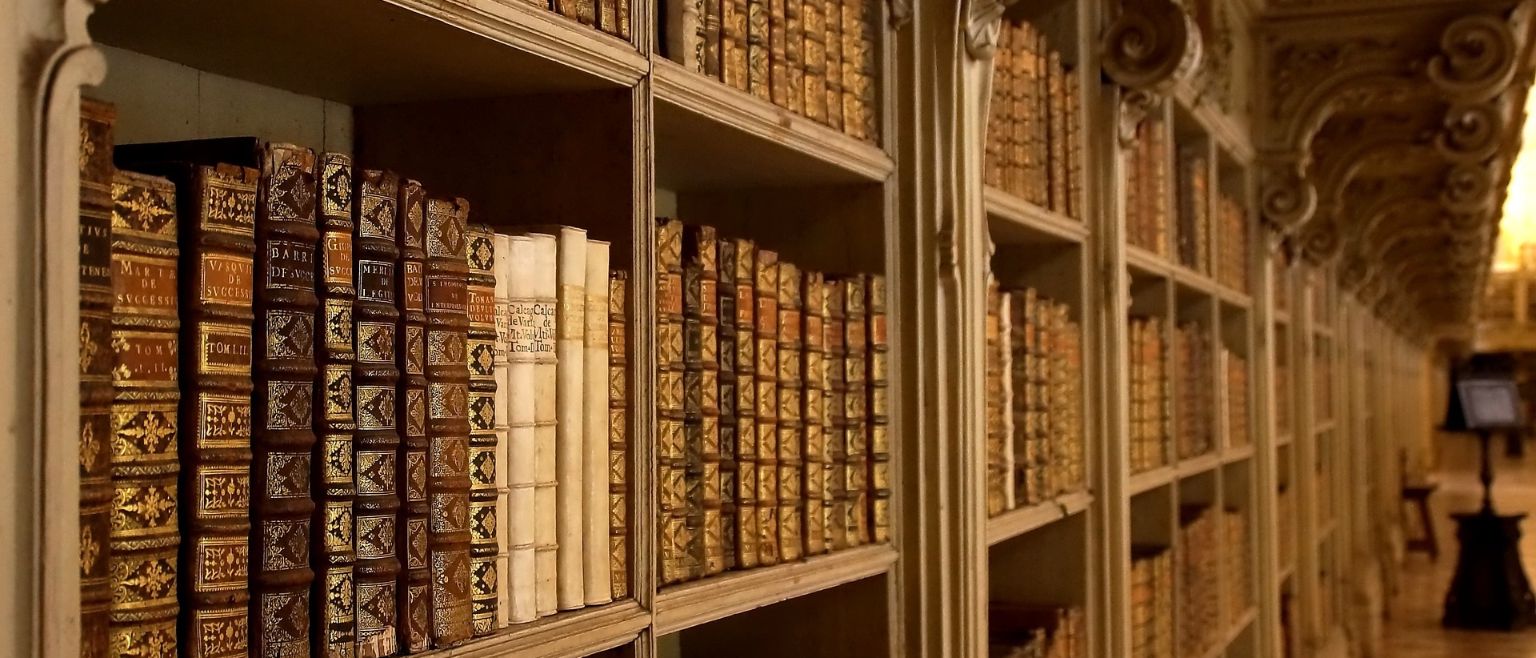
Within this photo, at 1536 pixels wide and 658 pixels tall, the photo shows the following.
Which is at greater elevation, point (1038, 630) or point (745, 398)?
point (745, 398)

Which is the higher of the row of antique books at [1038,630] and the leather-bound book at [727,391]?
the leather-bound book at [727,391]

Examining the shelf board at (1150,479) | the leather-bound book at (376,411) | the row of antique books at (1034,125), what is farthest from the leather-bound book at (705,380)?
the shelf board at (1150,479)

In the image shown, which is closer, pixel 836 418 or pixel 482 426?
pixel 482 426

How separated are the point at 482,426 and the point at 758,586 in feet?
1.57

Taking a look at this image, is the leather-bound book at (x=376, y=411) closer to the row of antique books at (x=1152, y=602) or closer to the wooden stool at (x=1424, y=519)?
the row of antique books at (x=1152, y=602)

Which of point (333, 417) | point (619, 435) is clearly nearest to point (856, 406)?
point (619, 435)

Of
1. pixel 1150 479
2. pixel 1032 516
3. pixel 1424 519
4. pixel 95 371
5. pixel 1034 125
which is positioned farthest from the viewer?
pixel 1424 519

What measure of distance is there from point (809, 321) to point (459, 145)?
43 centimetres

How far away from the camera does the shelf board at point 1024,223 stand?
2.09 meters

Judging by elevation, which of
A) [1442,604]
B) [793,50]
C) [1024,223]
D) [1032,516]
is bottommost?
[1442,604]

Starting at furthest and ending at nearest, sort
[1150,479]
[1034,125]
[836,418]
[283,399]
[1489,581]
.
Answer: [1489,581] < [1150,479] < [1034,125] < [836,418] < [283,399]

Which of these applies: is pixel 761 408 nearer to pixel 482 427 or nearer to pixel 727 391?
pixel 727 391

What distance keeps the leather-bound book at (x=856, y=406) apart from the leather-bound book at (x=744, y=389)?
0.21 meters

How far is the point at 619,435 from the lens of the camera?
122cm
